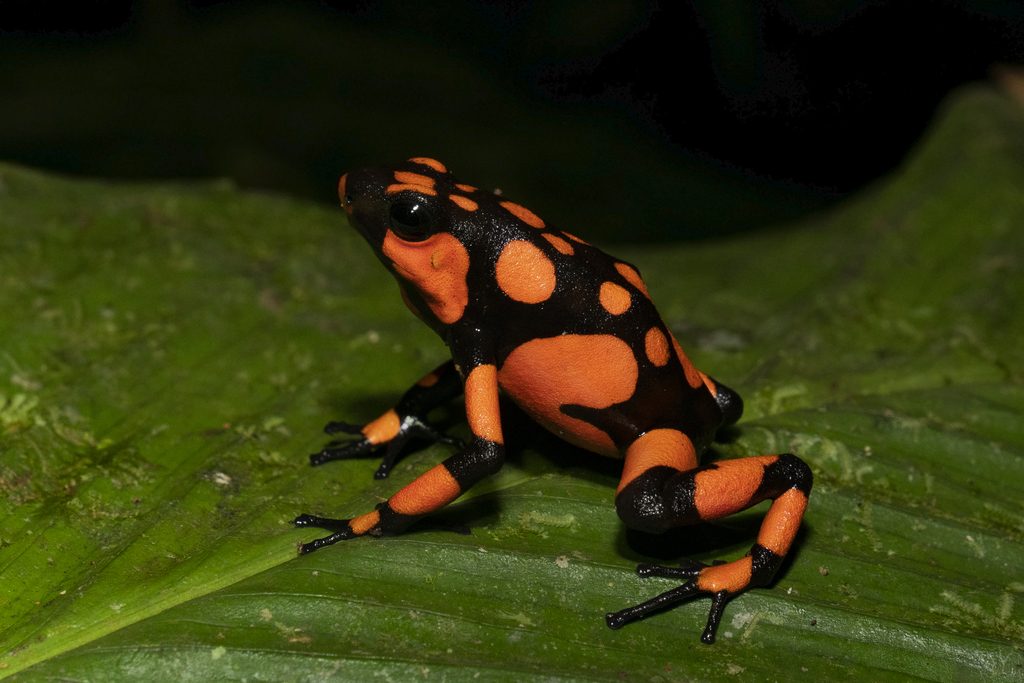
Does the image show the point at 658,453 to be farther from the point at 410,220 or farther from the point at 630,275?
the point at 410,220

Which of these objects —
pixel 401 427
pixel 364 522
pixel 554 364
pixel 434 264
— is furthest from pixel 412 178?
pixel 364 522

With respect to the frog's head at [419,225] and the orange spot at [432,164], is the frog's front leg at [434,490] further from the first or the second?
the orange spot at [432,164]

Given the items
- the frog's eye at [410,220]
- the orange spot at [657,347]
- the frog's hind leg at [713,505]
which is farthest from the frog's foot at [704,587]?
the frog's eye at [410,220]

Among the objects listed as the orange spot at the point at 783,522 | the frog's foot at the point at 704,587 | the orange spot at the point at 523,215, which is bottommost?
the frog's foot at the point at 704,587

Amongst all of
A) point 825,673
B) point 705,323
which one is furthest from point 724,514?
point 705,323

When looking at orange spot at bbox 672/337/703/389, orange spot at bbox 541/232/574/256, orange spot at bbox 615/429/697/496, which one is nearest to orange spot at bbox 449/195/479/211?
orange spot at bbox 541/232/574/256

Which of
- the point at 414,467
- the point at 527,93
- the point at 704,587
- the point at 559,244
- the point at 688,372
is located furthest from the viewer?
the point at 527,93
